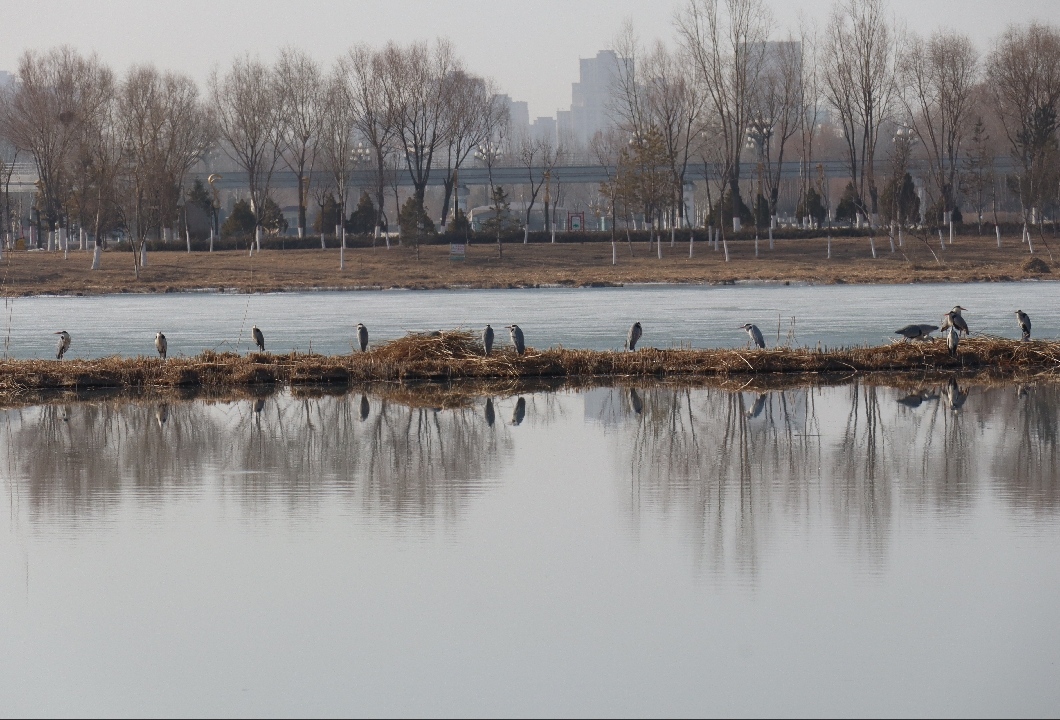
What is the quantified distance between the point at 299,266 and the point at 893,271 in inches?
812

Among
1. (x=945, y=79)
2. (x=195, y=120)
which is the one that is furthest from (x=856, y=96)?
(x=195, y=120)

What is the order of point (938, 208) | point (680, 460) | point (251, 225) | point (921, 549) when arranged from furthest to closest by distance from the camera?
point (251, 225)
point (938, 208)
point (680, 460)
point (921, 549)

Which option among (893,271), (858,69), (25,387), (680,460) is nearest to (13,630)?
(680,460)

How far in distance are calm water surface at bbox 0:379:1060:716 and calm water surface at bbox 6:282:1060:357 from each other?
834 centimetres

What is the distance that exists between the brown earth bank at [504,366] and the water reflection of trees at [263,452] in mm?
1584

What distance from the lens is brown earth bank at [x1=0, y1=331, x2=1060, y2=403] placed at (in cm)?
1711

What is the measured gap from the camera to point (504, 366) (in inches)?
688

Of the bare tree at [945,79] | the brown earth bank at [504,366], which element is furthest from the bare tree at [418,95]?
the brown earth bank at [504,366]

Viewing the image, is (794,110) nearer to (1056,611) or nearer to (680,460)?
(680,460)

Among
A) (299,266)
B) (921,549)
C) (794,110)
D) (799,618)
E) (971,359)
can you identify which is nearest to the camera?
(799,618)

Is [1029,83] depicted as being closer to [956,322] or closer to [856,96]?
[856,96]

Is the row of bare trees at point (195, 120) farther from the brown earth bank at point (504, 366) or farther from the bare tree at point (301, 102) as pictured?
the brown earth bank at point (504, 366)

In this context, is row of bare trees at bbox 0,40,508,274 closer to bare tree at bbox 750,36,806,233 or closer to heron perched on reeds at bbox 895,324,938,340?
bare tree at bbox 750,36,806,233

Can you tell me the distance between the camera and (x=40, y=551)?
26.6ft
